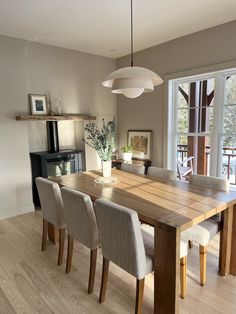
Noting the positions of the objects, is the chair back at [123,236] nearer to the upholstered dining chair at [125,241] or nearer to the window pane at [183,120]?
the upholstered dining chair at [125,241]

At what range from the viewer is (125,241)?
5.64 feet

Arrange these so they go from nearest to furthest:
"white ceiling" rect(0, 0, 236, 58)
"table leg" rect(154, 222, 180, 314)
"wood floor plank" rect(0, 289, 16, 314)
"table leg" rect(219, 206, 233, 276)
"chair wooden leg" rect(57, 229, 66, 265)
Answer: "table leg" rect(154, 222, 180, 314) < "wood floor plank" rect(0, 289, 16, 314) < "table leg" rect(219, 206, 233, 276) < "chair wooden leg" rect(57, 229, 66, 265) < "white ceiling" rect(0, 0, 236, 58)

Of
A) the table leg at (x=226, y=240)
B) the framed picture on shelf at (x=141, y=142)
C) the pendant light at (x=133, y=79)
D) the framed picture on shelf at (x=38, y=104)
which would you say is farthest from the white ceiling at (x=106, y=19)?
the table leg at (x=226, y=240)

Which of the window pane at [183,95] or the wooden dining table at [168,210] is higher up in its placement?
the window pane at [183,95]

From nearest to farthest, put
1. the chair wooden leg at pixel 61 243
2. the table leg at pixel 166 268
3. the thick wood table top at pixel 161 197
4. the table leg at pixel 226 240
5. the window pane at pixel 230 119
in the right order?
the table leg at pixel 166 268, the thick wood table top at pixel 161 197, the table leg at pixel 226 240, the chair wooden leg at pixel 61 243, the window pane at pixel 230 119

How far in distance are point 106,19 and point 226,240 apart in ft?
9.91

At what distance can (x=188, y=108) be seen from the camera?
412 centimetres

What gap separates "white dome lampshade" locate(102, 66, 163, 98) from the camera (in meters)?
2.11

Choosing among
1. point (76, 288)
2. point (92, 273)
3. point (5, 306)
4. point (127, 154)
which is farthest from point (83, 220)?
point (127, 154)

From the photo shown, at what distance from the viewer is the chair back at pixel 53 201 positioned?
2473mm

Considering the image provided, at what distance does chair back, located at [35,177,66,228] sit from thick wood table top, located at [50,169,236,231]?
0.77 feet

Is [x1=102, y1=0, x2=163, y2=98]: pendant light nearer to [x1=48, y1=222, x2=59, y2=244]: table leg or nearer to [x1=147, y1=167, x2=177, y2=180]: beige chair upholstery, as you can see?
[x1=147, y1=167, x2=177, y2=180]: beige chair upholstery

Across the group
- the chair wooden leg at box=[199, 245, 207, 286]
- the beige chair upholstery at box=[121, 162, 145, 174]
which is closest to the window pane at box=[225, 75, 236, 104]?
the beige chair upholstery at box=[121, 162, 145, 174]

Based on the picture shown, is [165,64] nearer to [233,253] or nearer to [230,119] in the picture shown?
[230,119]
